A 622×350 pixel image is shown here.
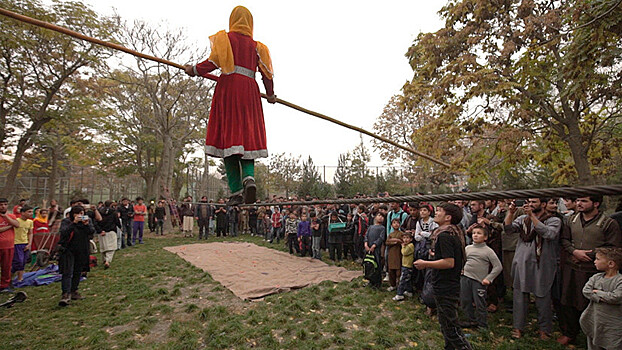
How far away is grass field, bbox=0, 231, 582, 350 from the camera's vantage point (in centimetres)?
389

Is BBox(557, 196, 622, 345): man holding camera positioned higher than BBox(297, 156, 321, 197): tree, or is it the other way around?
BBox(297, 156, 321, 197): tree

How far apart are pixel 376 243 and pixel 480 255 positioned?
7.09 ft

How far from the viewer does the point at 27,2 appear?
10547 millimetres

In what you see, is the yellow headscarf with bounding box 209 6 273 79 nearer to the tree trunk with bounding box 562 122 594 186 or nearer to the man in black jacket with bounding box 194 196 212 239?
the tree trunk with bounding box 562 122 594 186

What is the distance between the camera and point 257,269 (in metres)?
7.71

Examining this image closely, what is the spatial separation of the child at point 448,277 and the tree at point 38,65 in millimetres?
13997

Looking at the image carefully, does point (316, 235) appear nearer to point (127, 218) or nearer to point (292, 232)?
point (292, 232)

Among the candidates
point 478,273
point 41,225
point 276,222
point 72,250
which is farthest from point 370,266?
point 41,225

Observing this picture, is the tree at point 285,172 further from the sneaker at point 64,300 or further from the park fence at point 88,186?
the sneaker at point 64,300

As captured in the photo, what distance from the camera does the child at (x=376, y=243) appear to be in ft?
19.7

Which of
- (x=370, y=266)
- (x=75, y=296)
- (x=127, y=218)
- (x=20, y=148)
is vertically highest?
(x=20, y=148)

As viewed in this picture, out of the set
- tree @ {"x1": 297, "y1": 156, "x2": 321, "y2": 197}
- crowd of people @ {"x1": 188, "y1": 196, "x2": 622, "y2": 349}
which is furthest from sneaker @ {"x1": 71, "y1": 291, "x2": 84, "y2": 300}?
tree @ {"x1": 297, "y1": 156, "x2": 321, "y2": 197}

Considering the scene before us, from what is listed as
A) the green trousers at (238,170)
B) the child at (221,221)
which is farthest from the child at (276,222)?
the green trousers at (238,170)

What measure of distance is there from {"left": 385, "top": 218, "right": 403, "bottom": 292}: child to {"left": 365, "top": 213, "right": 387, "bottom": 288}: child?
195mm
